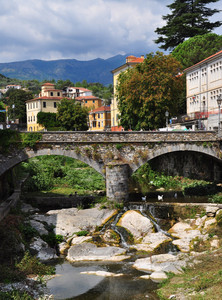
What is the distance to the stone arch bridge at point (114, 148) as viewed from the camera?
3159cm

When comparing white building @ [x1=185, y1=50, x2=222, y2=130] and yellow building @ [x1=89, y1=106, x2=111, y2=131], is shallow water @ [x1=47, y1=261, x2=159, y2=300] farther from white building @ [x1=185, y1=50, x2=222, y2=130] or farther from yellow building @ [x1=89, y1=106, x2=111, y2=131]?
yellow building @ [x1=89, y1=106, x2=111, y2=131]

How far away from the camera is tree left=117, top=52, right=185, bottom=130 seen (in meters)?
43.7

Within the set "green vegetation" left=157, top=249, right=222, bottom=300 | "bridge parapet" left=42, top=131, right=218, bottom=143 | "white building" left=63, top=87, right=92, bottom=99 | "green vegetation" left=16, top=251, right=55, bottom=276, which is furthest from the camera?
"white building" left=63, top=87, right=92, bottom=99

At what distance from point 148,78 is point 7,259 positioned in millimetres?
29703

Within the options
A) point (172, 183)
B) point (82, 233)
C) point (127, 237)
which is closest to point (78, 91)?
point (172, 183)

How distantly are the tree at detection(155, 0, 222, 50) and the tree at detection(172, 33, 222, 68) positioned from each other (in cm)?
612

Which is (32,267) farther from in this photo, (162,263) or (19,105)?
(19,105)

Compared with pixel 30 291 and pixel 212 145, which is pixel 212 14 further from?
pixel 30 291

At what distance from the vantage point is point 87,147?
3238 centimetres

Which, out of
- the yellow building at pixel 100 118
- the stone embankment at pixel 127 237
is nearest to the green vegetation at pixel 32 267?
the stone embankment at pixel 127 237

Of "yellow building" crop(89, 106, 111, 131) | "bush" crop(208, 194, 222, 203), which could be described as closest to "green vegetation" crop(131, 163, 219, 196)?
"bush" crop(208, 194, 222, 203)

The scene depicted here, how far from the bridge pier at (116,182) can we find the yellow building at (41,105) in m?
65.5

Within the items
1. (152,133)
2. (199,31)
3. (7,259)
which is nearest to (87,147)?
(152,133)

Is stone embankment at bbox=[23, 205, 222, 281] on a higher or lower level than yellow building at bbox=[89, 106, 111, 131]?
lower
